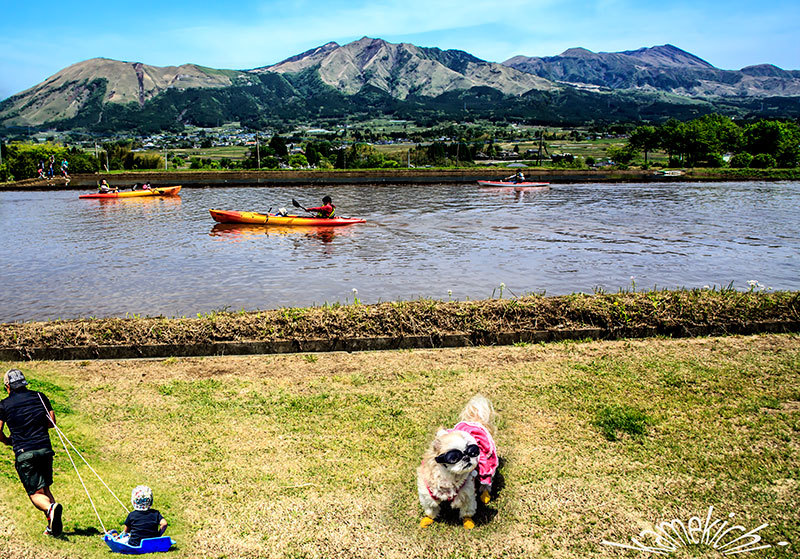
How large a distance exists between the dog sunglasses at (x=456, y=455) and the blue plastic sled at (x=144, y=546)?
2.54m

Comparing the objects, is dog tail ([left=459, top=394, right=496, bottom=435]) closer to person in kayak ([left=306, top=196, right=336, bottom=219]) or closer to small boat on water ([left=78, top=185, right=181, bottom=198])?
person in kayak ([left=306, top=196, right=336, bottom=219])

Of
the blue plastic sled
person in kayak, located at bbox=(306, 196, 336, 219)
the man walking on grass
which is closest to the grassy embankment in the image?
the man walking on grass

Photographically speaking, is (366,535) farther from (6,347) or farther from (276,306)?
(276,306)

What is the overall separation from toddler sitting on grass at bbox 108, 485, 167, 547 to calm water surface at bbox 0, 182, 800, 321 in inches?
385

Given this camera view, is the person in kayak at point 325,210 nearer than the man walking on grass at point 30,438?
No

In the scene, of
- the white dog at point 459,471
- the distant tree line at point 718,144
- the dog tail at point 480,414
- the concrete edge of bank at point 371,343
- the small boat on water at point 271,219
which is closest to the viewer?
the white dog at point 459,471

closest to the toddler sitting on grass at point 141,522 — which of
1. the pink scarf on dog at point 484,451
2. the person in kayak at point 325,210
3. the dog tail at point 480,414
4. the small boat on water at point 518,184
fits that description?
the pink scarf on dog at point 484,451

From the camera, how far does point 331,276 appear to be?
62.3ft

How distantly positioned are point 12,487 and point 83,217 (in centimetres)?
3094

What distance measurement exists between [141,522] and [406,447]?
9.94ft

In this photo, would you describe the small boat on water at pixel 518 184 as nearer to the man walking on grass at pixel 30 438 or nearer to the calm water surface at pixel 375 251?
the calm water surface at pixel 375 251

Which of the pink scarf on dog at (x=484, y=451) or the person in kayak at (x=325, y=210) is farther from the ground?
the person in kayak at (x=325, y=210)

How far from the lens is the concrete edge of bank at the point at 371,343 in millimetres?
10234

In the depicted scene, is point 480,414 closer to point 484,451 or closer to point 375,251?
point 484,451
